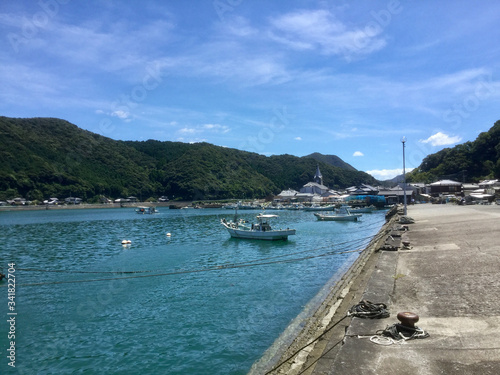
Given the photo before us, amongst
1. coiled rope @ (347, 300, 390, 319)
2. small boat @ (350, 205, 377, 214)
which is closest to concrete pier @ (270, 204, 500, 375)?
coiled rope @ (347, 300, 390, 319)

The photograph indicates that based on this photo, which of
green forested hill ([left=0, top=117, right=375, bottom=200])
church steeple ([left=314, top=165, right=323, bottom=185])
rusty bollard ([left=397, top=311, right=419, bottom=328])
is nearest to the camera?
rusty bollard ([left=397, top=311, right=419, bottom=328])

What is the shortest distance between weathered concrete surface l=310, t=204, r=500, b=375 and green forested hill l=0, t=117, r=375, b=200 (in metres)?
121

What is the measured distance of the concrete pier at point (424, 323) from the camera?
5.03 meters

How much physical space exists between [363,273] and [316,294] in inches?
84.8

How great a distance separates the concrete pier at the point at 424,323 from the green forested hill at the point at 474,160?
74.3 metres

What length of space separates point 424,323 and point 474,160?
97172 millimetres

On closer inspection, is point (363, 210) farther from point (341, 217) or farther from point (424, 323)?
point (424, 323)

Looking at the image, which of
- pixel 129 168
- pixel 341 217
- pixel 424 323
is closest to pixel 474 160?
pixel 341 217

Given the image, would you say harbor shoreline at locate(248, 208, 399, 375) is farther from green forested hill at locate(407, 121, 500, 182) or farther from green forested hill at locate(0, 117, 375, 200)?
green forested hill at locate(0, 117, 375, 200)

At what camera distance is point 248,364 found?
826 cm

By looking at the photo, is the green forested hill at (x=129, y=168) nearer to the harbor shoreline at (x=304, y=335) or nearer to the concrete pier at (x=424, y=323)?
the harbor shoreline at (x=304, y=335)

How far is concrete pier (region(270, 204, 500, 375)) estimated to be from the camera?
198 inches

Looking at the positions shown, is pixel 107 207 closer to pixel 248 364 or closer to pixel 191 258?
pixel 191 258

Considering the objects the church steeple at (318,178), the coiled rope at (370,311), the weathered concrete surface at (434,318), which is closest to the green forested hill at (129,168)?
the church steeple at (318,178)
